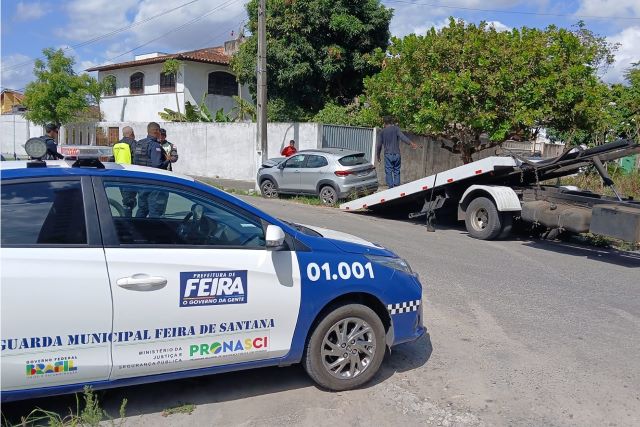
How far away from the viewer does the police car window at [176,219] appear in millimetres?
3805

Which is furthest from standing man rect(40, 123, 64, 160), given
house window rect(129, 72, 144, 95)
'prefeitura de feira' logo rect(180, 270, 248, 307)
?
house window rect(129, 72, 144, 95)

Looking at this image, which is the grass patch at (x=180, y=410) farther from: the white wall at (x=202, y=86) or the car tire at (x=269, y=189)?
the white wall at (x=202, y=86)

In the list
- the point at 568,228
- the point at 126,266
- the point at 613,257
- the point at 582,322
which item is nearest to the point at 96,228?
the point at 126,266

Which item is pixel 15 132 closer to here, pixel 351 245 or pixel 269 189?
pixel 269 189

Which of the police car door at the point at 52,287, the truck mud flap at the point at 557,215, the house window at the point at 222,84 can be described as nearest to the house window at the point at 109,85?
the house window at the point at 222,84

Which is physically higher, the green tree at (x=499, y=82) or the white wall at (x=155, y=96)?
the white wall at (x=155, y=96)

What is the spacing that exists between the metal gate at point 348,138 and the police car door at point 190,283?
16.4 m

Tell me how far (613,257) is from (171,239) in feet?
27.9

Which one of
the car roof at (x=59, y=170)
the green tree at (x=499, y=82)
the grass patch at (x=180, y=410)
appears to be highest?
the green tree at (x=499, y=82)

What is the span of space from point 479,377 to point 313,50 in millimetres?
19555

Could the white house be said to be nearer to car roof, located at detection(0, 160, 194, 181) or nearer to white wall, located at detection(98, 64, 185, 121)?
white wall, located at detection(98, 64, 185, 121)

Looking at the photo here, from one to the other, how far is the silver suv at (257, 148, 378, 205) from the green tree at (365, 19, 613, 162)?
6.01 feet

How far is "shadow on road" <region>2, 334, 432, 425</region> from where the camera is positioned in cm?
400

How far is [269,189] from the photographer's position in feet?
57.5
